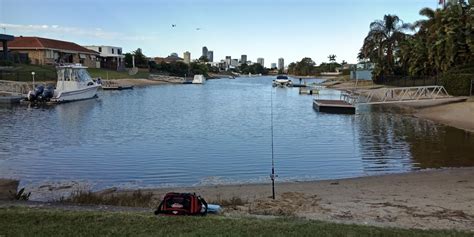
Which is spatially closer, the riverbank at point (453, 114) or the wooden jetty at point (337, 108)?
the riverbank at point (453, 114)

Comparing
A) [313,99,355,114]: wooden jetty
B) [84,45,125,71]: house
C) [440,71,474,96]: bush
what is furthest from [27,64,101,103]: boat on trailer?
[84,45,125,71]: house

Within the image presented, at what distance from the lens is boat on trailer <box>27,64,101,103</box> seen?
50.0 m

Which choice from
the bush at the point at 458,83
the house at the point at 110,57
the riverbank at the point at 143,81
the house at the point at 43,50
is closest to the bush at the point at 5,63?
the house at the point at 43,50

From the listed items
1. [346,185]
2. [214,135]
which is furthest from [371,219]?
[214,135]

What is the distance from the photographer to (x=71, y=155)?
64.2 feet

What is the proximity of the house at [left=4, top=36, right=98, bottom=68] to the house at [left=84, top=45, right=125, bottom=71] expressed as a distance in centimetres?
2045

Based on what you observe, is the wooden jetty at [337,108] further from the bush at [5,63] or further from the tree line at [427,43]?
the bush at [5,63]

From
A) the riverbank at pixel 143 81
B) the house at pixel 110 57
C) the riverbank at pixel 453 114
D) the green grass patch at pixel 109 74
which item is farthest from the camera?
the house at pixel 110 57

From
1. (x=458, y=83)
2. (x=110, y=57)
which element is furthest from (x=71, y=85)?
(x=110, y=57)

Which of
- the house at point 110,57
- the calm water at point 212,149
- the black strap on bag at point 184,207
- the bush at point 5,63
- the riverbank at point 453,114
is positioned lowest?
the calm water at point 212,149

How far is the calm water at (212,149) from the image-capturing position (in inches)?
632

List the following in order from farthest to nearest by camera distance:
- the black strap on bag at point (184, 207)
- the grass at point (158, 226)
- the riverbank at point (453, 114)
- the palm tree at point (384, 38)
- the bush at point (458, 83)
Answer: the palm tree at point (384, 38) < the bush at point (458, 83) < the riverbank at point (453, 114) < the black strap on bag at point (184, 207) < the grass at point (158, 226)

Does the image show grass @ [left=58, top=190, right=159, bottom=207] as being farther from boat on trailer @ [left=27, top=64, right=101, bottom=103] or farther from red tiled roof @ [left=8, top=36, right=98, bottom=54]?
red tiled roof @ [left=8, top=36, right=98, bottom=54]

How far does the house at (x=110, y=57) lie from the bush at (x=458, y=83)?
96361 millimetres
